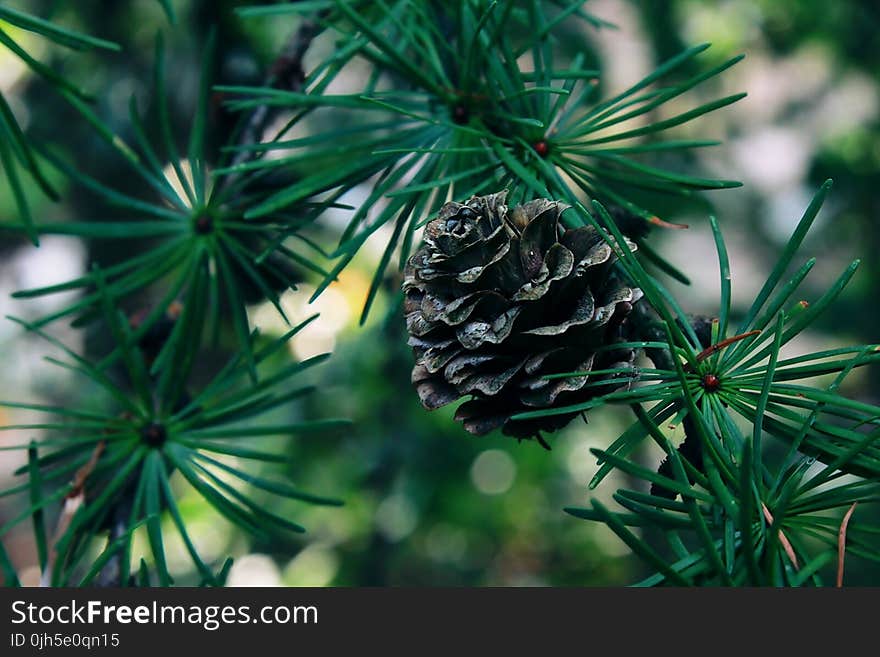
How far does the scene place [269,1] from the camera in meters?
0.54

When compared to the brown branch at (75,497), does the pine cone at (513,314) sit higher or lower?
lower

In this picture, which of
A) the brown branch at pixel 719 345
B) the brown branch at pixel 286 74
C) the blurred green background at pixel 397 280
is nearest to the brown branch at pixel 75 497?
the brown branch at pixel 286 74

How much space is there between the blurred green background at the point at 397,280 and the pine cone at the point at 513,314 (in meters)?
0.74

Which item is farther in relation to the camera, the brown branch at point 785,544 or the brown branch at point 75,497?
the brown branch at point 75,497

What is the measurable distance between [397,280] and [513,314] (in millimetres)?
711

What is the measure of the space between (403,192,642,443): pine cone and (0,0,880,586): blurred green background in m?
0.74

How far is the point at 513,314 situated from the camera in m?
0.28

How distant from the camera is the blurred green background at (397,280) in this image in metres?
1.14

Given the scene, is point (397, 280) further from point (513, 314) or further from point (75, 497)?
point (513, 314)

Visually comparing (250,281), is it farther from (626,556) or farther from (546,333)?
(626,556)

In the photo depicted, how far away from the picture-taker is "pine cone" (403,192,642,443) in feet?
0.92

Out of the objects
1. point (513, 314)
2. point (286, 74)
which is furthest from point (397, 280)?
point (513, 314)

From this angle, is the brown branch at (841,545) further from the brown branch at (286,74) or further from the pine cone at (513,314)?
the brown branch at (286,74)

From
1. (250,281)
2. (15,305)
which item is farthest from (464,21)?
(15,305)
